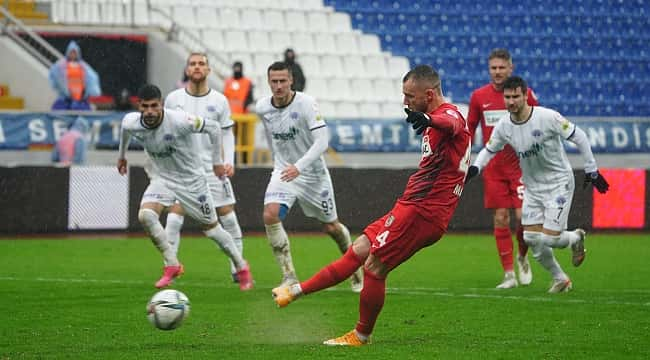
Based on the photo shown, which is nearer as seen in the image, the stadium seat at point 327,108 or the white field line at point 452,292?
the white field line at point 452,292

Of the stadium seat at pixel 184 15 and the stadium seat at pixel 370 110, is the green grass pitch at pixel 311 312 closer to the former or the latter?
the stadium seat at pixel 370 110

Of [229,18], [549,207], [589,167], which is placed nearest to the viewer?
[589,167]

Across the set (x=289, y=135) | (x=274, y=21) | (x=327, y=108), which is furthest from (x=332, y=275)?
(x=274, y=21)

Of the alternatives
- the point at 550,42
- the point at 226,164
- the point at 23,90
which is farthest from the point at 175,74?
the point at 226,164

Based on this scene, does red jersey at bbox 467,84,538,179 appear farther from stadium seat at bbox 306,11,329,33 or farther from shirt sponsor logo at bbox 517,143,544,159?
stadium seat at bbox 306,11,329,33

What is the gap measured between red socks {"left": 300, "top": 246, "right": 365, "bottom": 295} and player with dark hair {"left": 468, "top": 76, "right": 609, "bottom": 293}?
3.38m

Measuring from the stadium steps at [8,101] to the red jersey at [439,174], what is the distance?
49.9 feet

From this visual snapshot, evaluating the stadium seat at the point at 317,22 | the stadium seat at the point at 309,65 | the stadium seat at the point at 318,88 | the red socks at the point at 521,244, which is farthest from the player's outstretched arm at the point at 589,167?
the stadium seat at the point at 317,22

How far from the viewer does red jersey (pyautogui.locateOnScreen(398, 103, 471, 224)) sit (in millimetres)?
8047

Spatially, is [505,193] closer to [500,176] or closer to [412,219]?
[500,176]

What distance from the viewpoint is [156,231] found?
11.8m

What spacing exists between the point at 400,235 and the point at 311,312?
7.54 ft

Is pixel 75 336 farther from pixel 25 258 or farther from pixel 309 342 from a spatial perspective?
pixel 25 258

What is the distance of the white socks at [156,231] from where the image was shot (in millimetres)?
11750
